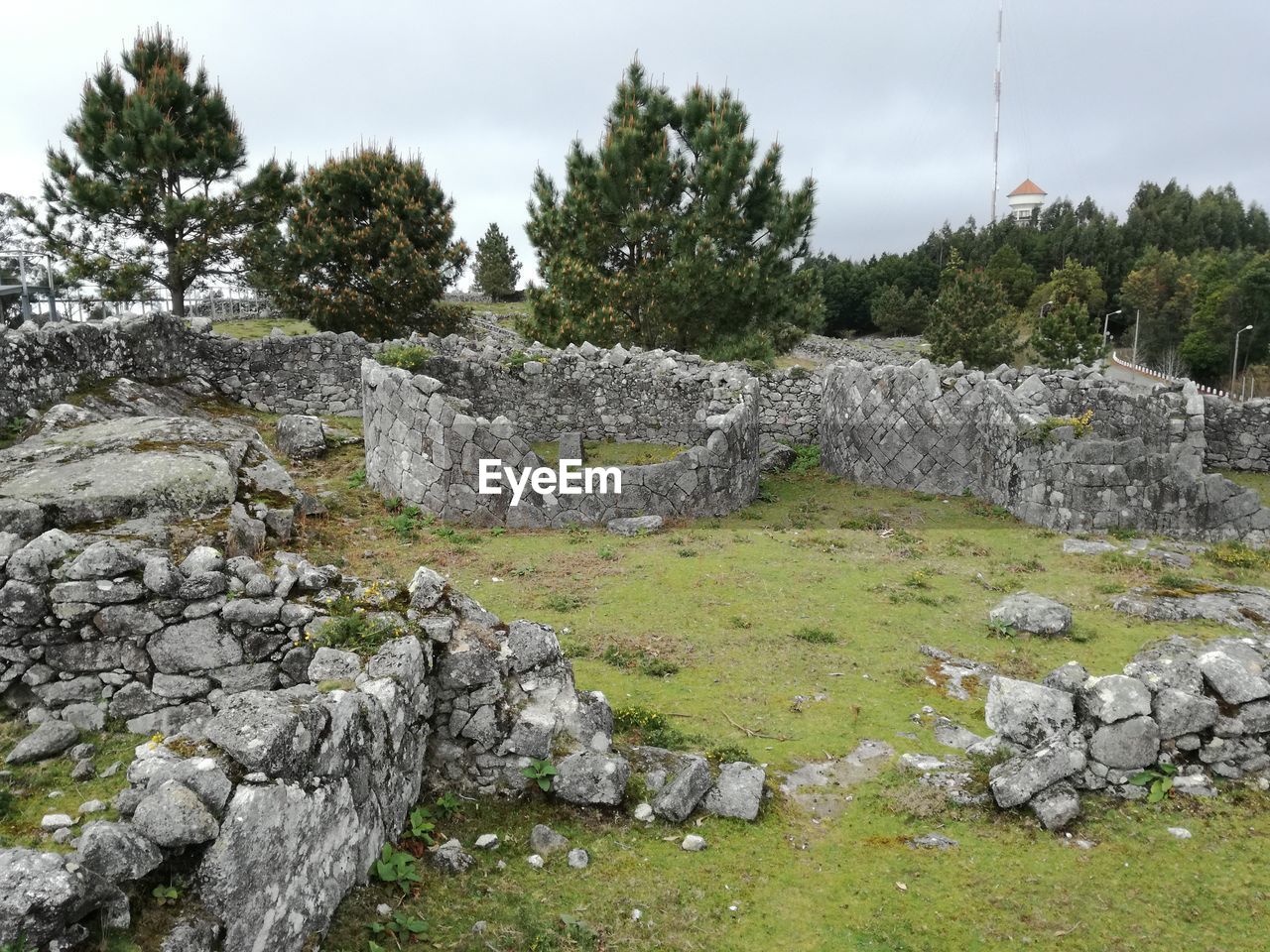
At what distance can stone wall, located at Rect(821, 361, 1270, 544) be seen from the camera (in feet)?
42.7

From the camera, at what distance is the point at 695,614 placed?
31.0 feet

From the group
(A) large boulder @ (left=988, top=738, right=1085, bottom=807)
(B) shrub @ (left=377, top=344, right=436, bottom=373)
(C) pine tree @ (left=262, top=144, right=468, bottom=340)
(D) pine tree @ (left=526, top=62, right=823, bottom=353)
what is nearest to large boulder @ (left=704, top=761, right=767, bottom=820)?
(A) large boulder @ (left=988, top=738, right=1085, bottom=807)

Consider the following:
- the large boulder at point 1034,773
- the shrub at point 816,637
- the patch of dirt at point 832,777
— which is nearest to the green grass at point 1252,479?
the shrub at point 816,637

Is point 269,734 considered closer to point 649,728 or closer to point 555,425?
point 649,728

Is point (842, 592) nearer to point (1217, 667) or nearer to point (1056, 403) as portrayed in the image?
point (1217, 667)

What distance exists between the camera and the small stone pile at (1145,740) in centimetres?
546

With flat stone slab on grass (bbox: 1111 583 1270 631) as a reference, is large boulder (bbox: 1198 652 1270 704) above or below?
above

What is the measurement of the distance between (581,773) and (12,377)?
12.2 meters

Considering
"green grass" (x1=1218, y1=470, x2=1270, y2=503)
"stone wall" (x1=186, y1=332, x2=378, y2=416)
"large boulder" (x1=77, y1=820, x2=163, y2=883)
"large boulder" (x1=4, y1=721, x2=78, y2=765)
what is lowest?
"green grass" (x1=1218, y1=470, x2=1270, y2=503)

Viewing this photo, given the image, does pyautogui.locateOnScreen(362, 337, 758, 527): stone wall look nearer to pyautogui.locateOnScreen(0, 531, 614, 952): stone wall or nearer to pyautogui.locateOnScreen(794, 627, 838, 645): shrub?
pyautogui.locateOnScreen(794, 627, 838, 645): shrub

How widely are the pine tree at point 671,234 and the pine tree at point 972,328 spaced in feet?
38.6

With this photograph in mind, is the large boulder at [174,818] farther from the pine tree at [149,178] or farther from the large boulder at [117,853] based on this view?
the pine tree at [149,178]

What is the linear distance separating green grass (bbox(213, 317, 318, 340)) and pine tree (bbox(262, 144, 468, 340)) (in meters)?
2.03

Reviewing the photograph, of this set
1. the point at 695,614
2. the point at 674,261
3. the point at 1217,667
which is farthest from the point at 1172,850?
the point at 674,261
